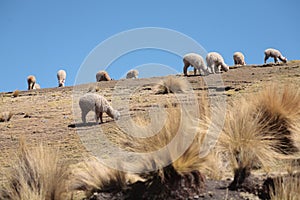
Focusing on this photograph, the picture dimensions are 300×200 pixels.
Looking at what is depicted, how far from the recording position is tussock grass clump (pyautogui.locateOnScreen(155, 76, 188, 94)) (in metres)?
18.8

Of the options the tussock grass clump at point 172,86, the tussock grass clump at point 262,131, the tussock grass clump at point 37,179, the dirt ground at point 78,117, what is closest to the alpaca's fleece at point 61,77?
the dirt ground at point 78,117

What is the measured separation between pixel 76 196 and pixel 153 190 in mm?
1206

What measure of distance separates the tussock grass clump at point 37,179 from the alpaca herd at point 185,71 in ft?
25.2

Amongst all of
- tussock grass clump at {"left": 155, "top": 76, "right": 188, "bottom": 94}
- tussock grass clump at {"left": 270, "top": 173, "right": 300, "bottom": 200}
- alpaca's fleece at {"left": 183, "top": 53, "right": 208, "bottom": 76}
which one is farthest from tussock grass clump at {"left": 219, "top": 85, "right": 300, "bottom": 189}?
alpaca's fleece at {"left": 183, "top": 53, "right": 208, "bottom": 76}

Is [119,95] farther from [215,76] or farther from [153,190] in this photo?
[153,190]

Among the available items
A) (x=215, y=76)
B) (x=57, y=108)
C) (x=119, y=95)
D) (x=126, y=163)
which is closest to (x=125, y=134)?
(x=126, y=163)

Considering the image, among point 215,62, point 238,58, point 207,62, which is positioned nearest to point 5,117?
point 207,62

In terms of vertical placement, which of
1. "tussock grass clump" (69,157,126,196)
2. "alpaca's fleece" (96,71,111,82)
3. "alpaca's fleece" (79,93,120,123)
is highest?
"alpaca's fleece" (96,71,111,82)

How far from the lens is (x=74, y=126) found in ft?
43.9

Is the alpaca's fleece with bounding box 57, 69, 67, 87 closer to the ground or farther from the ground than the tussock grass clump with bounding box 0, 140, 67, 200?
farther from the ground

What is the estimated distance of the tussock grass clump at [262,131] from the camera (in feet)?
20.3

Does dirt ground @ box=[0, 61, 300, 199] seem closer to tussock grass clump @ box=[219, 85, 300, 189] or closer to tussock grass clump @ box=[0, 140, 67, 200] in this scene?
tussock grass clump @ box=[219, 85, 300, 189]

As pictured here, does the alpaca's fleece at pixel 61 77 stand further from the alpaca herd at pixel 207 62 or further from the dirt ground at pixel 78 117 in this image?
the alpaca herd at pixel 207 62

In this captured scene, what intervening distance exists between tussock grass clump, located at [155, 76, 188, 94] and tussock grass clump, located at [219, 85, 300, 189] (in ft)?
34.2
